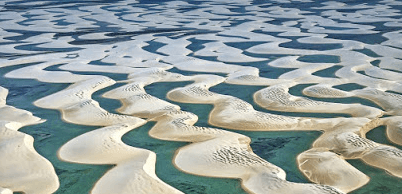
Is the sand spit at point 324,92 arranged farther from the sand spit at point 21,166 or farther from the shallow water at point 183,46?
the sand spit at point 21,166

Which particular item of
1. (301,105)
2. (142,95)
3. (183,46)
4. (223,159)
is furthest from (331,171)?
(183,46)

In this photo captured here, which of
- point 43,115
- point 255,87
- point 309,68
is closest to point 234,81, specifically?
point 255,87

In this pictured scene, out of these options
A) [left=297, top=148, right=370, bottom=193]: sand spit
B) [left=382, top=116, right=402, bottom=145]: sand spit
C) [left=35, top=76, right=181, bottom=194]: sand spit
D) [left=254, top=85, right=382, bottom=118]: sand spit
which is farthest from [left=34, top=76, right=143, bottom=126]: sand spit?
[left=382, top=116, right=402, bottom=145]: sand spit

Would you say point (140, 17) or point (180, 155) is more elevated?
point (180, 155)

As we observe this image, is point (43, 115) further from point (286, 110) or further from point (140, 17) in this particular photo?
point (140, 17)

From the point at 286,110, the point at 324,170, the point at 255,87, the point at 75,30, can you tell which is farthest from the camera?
the point at 75,30

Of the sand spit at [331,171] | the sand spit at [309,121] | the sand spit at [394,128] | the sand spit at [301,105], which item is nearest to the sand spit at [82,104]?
the sand spit at [309,121]

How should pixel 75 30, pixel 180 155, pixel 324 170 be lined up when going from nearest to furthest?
pixel 324 170 → pixel 180 155 → pixel 75 30
